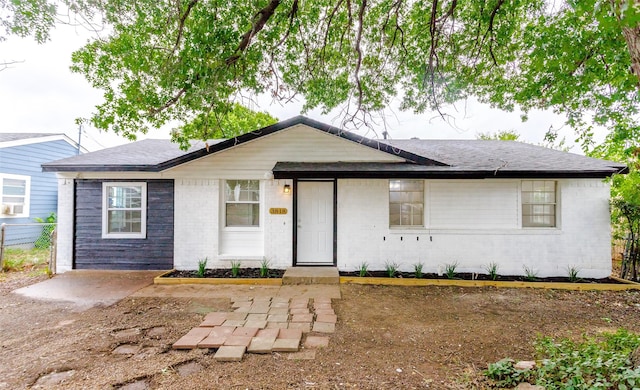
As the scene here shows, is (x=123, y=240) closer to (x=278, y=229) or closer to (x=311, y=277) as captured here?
(x=278, y=229)

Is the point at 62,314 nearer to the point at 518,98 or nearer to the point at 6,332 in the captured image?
the point at 6,332

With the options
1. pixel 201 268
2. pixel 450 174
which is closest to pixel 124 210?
pixel 201 268

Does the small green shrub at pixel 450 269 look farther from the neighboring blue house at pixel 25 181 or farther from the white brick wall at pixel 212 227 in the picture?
the neighboring blue house at pixel 25 181

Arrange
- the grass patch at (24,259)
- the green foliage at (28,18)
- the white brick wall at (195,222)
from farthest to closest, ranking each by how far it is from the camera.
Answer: the grass patch at (24,259), the white brick wall at (195,222), the green foliage at (28,18)

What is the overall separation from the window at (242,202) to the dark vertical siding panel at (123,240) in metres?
1.37

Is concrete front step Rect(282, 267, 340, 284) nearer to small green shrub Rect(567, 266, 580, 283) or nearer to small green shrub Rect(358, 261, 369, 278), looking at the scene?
small green shrub Rect(358, 261, 369, 278)

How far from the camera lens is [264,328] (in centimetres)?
382

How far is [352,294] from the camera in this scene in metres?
5.39

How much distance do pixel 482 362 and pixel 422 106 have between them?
619cm

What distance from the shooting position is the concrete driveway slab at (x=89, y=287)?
202 inches

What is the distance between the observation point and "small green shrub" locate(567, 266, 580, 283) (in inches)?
246

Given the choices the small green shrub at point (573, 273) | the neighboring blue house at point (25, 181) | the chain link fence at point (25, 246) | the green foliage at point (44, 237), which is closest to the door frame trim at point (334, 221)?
the small green shrub at point (573, 273)

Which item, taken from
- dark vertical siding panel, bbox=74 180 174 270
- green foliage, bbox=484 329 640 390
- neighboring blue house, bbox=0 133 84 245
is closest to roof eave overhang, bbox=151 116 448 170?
dark vertical siding panel, bbox=74 180 174 270

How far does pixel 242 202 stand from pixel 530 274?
7.01 metres
